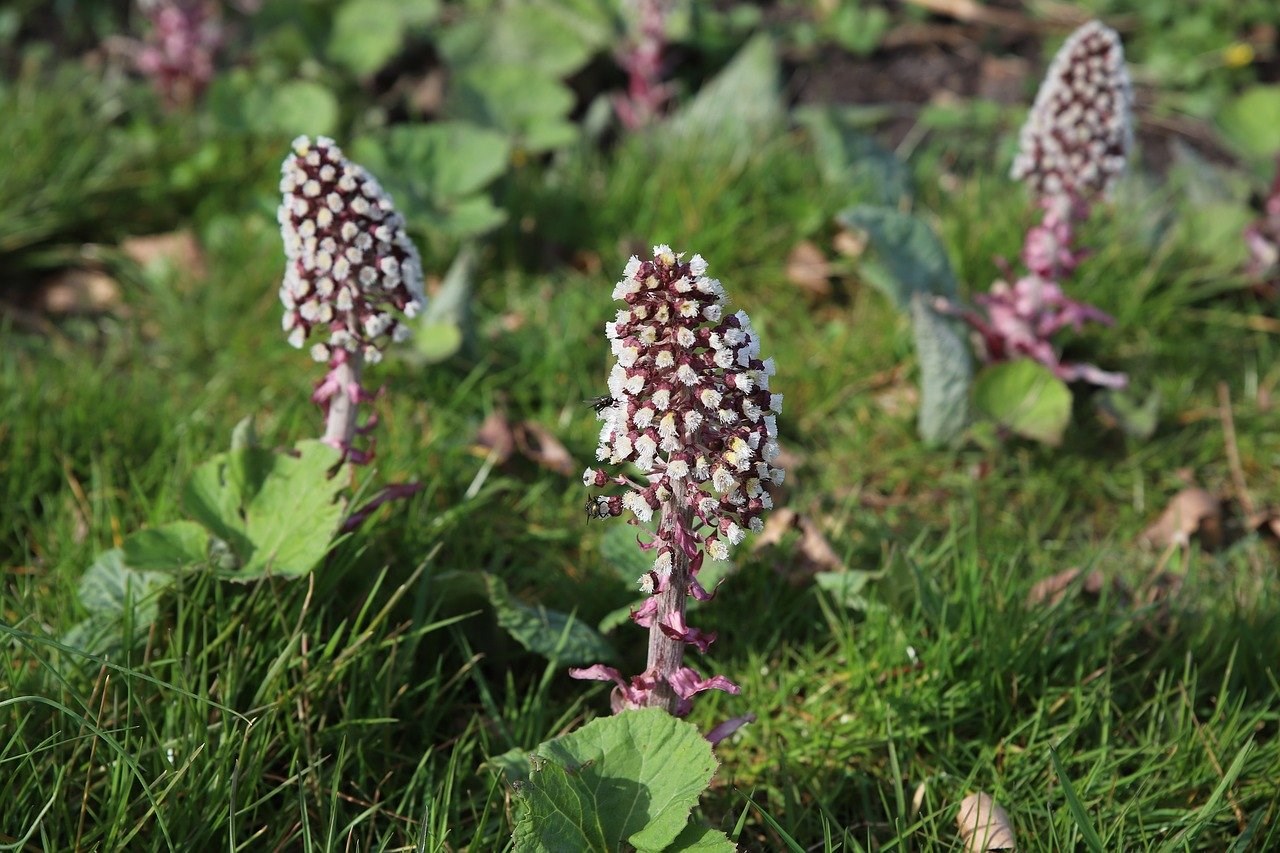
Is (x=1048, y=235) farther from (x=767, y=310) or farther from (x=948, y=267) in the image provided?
(x=767, y=310)

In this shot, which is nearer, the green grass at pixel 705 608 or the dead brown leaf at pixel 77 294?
the green grass at pixel 705 608

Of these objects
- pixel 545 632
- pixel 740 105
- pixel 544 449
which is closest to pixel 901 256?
pixel 544 449

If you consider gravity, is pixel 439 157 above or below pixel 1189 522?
above

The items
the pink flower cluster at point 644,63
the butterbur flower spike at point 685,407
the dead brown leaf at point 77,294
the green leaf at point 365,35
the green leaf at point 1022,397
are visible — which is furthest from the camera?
the green leaf at point 365,35

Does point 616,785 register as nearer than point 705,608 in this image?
Yes

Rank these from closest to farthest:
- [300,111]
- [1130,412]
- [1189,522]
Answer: [1189,522], [1130,412], [300,111]

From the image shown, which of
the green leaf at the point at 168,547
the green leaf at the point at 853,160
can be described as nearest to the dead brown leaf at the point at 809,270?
the green leaf at the point at 853,160

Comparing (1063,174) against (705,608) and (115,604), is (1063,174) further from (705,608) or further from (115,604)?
(115,604)

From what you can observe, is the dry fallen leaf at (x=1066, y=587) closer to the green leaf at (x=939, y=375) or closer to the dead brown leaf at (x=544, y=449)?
the green leaf at (x=939, y=375)
